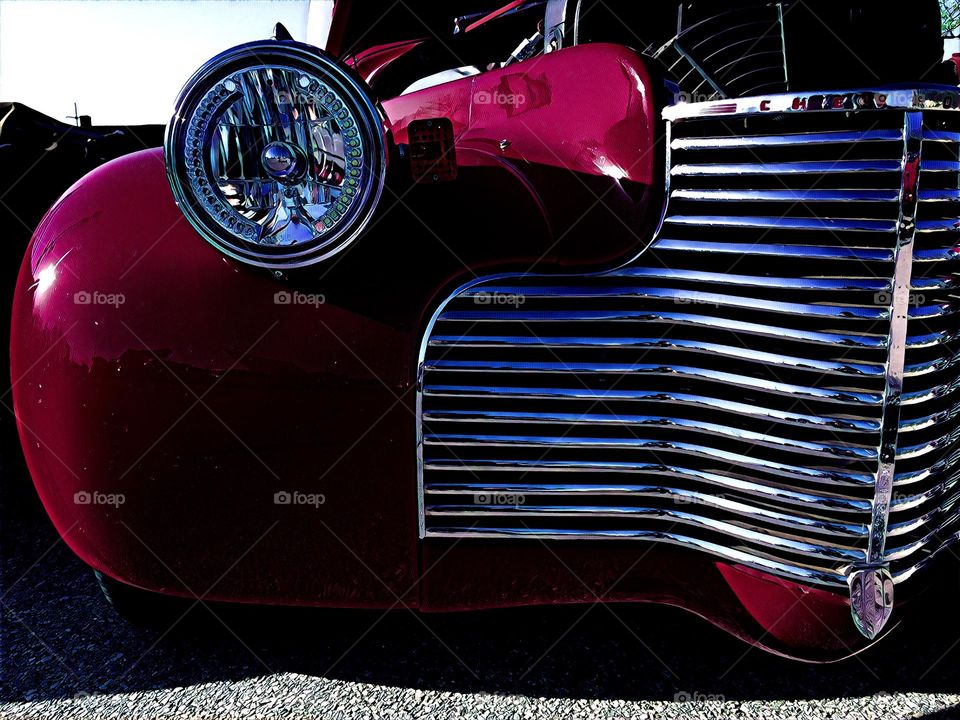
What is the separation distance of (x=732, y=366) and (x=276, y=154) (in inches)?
39.5

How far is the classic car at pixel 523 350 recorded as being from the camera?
140 cm

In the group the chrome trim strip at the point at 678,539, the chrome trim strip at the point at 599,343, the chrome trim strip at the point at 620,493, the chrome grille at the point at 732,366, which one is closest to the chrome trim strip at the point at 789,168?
the chrome grille at the point at 732,366

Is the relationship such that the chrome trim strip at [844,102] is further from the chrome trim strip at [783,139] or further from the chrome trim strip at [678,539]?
the chrome trim strip at [678,539]

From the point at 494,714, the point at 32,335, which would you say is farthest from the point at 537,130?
the point at 494,714

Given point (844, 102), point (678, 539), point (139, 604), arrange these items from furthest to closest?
point (139, 604), point (678, 539), point (844, 102)

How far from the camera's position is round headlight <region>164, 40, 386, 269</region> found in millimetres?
1354

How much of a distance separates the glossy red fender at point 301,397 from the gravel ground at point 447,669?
202 mm

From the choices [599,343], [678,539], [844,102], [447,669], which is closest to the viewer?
[844,102]

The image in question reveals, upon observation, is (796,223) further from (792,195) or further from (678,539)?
(678,539)

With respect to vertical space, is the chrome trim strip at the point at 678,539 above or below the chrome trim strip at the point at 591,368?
below

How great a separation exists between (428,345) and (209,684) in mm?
980

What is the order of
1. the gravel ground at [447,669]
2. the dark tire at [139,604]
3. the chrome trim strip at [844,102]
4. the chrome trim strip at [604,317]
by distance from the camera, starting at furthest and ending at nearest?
1. the dark tire at [139,604]
2. the gravel ground at [447,669]
3. the chrome trim strip at [604,317]
4. the chrome trim strip at [844,102]

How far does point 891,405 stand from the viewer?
56.0 inches

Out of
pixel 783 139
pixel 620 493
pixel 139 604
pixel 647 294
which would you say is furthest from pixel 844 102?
pixel 139 604
